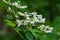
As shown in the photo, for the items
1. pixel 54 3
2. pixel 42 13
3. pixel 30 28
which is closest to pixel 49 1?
pixel 54 3

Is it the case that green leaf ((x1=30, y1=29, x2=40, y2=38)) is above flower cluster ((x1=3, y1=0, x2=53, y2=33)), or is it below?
below

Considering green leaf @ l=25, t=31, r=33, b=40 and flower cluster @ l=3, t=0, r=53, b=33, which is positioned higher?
flower cluster @ l=3, t=0, r=53, b=33

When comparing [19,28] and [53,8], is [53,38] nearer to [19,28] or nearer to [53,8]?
[19,28]

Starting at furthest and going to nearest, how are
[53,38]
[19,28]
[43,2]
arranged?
[43,2]
[53,38]
[19,28]

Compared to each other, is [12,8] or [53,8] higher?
[12,8]

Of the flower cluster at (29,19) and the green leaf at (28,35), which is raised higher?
the flower cluster at (29,19)

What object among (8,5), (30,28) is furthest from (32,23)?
(8,5)

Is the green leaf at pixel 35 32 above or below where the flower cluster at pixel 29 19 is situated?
below

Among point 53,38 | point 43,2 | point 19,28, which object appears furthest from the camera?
point 43,2

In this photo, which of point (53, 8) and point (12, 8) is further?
point (53, 8)
